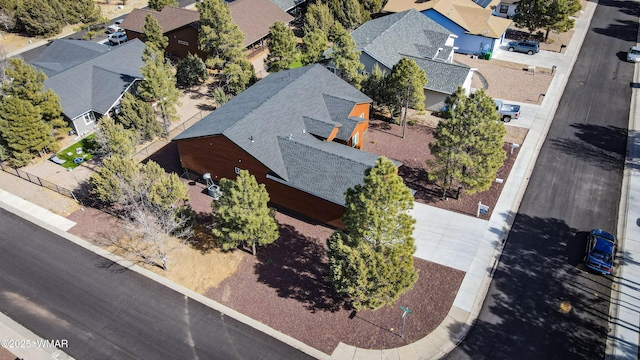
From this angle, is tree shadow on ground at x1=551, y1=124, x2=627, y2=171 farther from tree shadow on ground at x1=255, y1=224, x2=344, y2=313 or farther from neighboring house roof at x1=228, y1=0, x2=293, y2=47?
neighboring house roof at x1=228, y1=0, x2=293, y2=47

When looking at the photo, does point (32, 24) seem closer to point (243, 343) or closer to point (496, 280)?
point (243, 343)

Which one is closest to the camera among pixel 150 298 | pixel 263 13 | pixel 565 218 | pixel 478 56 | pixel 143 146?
pixel 150 298

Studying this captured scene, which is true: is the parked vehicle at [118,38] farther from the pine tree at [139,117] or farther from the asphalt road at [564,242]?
the asphalt road at [564,242]

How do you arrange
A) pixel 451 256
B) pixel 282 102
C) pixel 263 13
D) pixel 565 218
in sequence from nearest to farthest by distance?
1. pixel 451 256
2. pixel 565 218
3. pixel 282 102
4. pixel 263 13

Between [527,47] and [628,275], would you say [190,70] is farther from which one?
[628,275]

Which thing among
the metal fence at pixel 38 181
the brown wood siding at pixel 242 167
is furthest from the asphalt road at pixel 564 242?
the metal fence at pixel 38 181

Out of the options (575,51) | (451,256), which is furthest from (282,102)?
(575,51)

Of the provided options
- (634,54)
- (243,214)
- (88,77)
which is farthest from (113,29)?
(634,54)

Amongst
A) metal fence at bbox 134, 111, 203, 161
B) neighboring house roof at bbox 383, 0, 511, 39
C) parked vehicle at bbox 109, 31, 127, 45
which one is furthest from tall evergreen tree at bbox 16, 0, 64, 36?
neighboring house roof at bbox 383, 0, 511, 39
